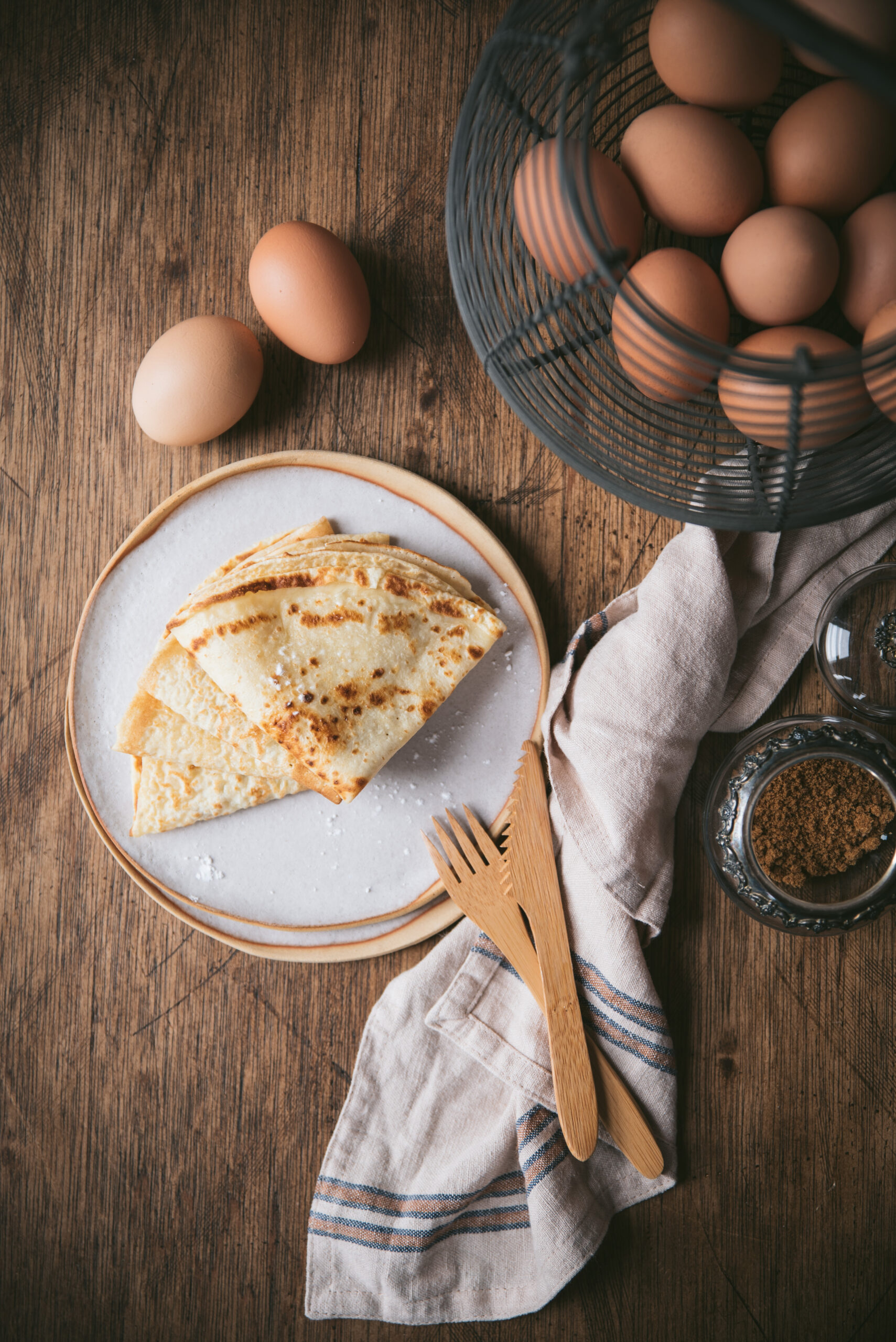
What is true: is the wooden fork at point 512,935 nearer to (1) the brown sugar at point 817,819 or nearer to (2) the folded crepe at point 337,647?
(2) the folded crepe at point 337,647

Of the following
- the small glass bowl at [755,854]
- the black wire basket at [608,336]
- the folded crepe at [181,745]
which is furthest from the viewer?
the folded crepe at [181,745]

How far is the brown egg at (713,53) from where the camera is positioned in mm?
887

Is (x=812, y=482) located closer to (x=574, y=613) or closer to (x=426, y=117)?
(x=574, y=613)

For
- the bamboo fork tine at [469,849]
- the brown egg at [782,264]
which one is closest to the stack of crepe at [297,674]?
the bamboo fork tine at [469,849]

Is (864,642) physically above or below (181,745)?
above

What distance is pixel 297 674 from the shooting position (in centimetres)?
107

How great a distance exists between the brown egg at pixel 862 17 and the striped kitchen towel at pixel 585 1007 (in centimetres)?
52

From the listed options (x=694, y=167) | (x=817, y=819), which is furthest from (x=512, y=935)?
(x=694, y=167)

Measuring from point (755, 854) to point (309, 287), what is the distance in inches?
35.7

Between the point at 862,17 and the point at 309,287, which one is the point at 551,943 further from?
the point at 862,17

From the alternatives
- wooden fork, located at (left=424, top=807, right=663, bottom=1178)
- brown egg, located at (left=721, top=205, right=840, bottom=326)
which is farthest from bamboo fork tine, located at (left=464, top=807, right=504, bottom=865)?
brown egg, located at (left=721, top=205, right=840, bottom=326)

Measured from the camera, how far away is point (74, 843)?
122 cm

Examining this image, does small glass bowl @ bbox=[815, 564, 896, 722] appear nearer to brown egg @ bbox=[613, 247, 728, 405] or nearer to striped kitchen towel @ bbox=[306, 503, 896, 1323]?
striped kitchen towel @ bbox=[306, 503, 896, 1323]

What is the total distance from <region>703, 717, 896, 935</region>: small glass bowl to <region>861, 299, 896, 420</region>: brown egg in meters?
0.39
